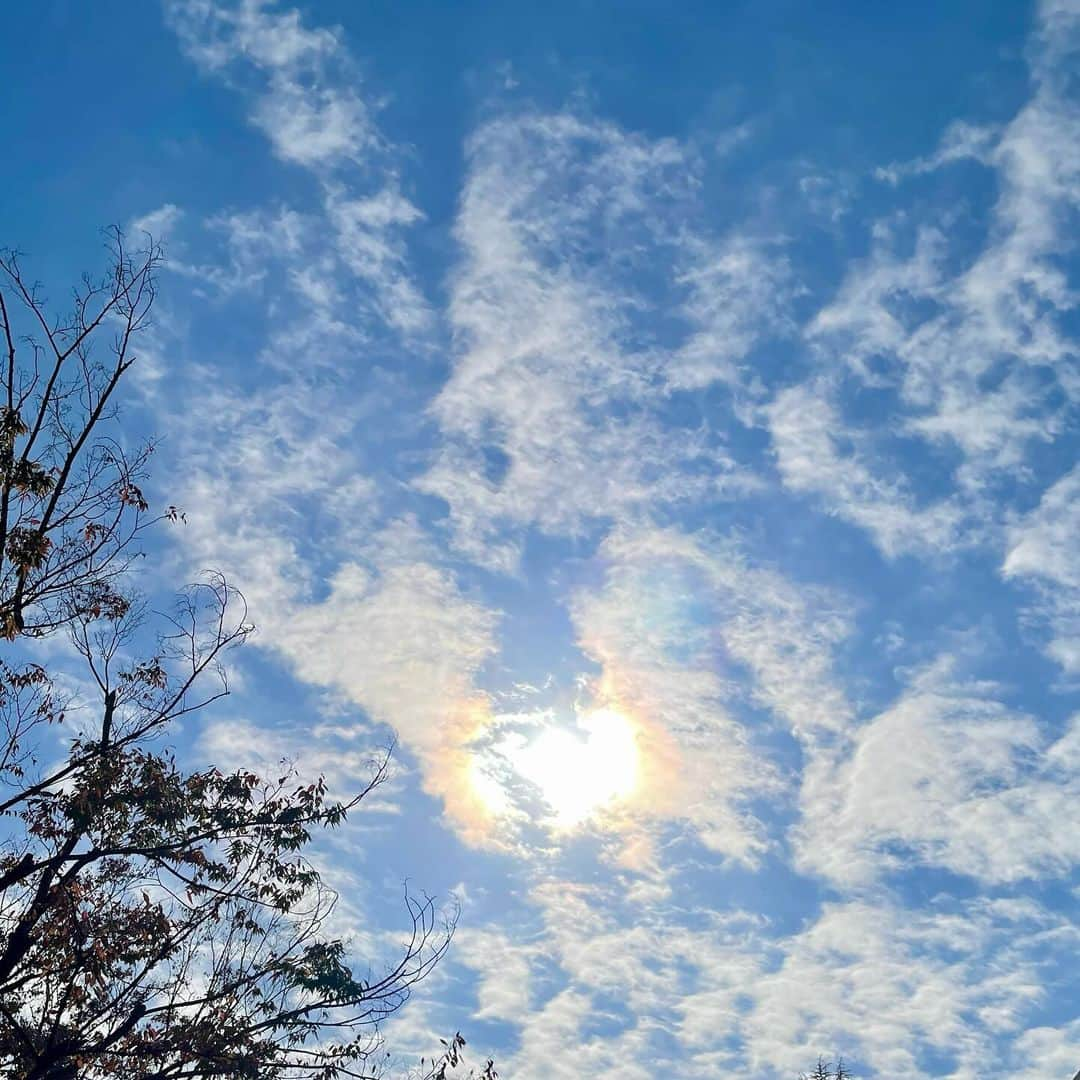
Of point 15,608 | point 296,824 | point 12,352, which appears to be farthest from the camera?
point 296,824

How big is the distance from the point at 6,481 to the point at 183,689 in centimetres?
496

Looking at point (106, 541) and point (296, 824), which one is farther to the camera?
point (296, 824)

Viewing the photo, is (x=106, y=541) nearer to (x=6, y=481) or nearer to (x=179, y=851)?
(x=6, y=481)

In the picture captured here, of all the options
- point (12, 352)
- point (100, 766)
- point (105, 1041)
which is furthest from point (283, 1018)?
point (12, 352)

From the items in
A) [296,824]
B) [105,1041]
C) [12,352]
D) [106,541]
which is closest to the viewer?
[12,352]

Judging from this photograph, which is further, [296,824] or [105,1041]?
[296,824]

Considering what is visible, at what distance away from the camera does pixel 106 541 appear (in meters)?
13.7

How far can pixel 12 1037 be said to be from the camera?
46.9ft

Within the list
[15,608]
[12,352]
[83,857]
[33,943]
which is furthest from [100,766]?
[12,352]

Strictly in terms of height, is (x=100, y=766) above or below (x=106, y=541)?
below

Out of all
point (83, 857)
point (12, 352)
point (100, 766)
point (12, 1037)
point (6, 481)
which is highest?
point (12, 352)

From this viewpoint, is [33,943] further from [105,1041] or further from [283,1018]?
[283,1018]

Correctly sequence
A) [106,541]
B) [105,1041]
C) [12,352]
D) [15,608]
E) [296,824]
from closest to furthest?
[12,352], [15,608], [106,541], [105,1041], [296,824]

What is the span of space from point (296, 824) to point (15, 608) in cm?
621
